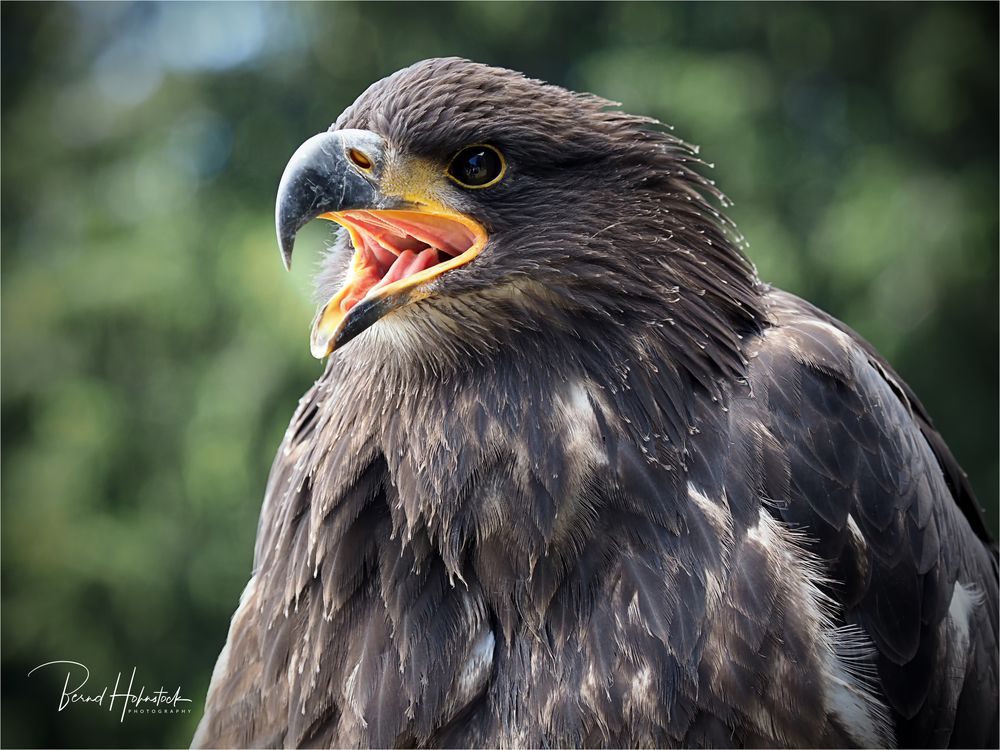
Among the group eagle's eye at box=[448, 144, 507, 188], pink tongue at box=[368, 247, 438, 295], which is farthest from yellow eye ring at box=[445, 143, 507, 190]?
pink tongue at box=[368, 247, 438, 295]

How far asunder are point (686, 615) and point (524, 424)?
22.9 inches

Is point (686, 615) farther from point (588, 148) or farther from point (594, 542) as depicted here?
point (588, 148)

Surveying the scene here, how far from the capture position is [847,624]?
8.43 ft

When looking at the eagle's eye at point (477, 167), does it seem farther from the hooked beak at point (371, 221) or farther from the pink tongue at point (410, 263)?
the pink tongue at point (410, 263)

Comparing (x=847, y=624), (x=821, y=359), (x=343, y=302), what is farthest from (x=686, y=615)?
(x=343, y=302)

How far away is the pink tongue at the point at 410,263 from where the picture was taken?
2502mm

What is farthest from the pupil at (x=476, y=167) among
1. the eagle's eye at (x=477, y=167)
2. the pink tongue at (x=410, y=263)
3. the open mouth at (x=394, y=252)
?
the pink tongue at (x=410, y=263)

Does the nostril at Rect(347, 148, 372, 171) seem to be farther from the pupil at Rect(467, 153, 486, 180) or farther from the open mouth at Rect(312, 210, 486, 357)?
the pupil at Rect(467, 153, 486, 180)

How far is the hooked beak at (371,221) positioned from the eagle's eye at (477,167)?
48 millimetres

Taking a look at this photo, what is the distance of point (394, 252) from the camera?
2.61 m

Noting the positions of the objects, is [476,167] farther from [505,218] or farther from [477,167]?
[505,218]

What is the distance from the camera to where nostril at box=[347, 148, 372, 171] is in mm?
2395

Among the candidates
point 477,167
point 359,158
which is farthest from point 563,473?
point 359,158

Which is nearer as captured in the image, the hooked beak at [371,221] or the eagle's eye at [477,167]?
the hooked beak at [371,221]
